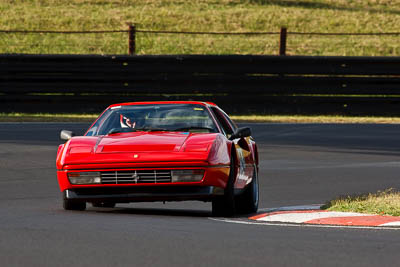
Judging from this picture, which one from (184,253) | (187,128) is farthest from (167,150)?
(184,253)

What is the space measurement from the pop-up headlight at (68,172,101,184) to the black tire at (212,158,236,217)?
112 cm

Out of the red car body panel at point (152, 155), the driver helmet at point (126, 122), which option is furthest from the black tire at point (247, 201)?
the driver helmet at point (126, 122)

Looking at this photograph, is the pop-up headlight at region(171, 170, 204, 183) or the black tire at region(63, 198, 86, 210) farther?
the black tire at region(63, 198, 86, 210)

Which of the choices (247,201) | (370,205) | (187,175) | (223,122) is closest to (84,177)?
(187,175)

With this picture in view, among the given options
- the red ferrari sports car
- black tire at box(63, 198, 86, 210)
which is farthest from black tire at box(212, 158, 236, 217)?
black tire at box(63, 198, 86, 210)

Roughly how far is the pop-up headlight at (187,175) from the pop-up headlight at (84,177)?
0.71m

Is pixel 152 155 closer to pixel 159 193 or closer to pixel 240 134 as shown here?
pixel 159 193

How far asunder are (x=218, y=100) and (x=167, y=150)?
63.5 feet

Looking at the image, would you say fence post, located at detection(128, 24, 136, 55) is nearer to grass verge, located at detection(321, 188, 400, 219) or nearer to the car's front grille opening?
grass verge, located at detection(321, 188, 400, 219)

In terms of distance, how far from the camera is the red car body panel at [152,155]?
9602 mm

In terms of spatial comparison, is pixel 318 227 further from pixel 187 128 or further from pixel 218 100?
pixel 218 100

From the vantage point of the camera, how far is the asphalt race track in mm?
6926

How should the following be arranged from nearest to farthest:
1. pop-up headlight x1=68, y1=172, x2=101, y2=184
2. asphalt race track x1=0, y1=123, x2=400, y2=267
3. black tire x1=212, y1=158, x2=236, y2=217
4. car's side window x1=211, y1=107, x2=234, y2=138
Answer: asphalt race track x1=0, y1=123, x2=400, y2=267 → pop-up headlight x1=68, y1=172, x2=101, y2=184 → black tire x1=212, y1=158, x2=236, y2=217 → car's side window x1=211, y1=107, x2=234, y2=138

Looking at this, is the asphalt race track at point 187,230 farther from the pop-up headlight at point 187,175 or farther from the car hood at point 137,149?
the car hood at point 137,149
